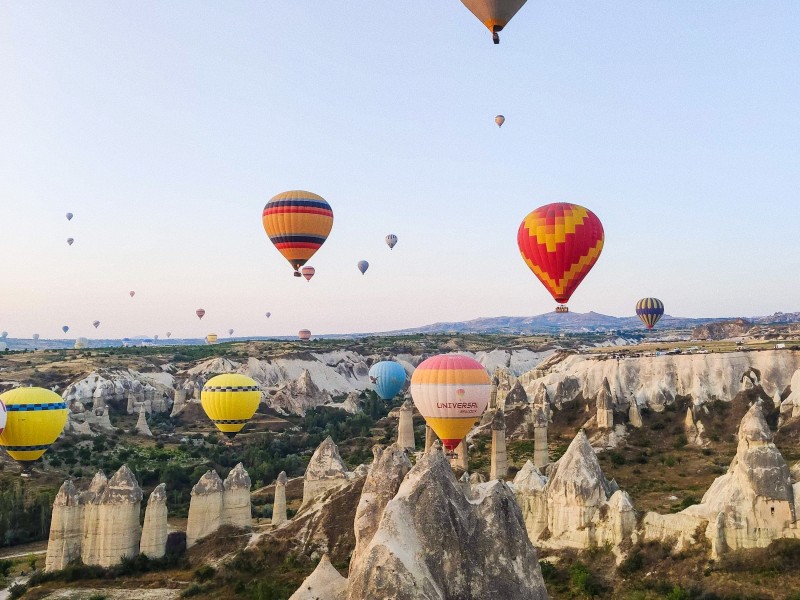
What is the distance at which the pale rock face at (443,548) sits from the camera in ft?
40.9

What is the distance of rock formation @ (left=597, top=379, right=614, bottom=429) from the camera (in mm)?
55625

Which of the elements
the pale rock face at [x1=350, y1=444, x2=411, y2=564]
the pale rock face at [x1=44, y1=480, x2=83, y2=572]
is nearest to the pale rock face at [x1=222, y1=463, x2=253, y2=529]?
the pale rock face at [x1=44, y1=480, x2=83, y2=572]

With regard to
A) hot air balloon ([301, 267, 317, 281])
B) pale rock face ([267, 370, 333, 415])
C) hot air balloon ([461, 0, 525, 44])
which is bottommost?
pale rock face ([267, 370, 333, 415])

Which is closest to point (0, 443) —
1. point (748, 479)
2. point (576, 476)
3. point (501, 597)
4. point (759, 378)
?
point (576, 476)

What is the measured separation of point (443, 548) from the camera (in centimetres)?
1359

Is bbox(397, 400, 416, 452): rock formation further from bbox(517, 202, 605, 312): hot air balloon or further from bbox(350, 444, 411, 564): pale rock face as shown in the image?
bbox(350, 444, 411, 564): pale rock face

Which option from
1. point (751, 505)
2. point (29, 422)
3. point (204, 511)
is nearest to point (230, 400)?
point (29, 422)

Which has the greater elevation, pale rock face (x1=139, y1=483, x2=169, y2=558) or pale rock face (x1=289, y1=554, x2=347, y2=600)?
pale rock face (x1=289, y1=554, x2=347, y2=600)

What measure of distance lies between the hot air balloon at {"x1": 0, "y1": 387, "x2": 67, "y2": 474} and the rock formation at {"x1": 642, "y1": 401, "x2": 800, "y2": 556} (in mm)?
33263

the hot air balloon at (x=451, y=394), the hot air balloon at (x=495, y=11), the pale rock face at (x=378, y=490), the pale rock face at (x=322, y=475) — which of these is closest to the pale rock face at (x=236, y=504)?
the pale rock face at (x=322, y=475)

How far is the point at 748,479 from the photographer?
23.7 meters

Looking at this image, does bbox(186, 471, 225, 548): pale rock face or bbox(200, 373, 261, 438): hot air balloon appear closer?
bbox(186, 471, 225, 548): pale rock face

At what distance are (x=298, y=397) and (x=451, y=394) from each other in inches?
2535

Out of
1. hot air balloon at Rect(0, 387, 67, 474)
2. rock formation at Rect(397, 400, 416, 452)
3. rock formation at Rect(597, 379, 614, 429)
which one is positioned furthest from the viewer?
rock formation at Rect(597, 379, 614, 429)
